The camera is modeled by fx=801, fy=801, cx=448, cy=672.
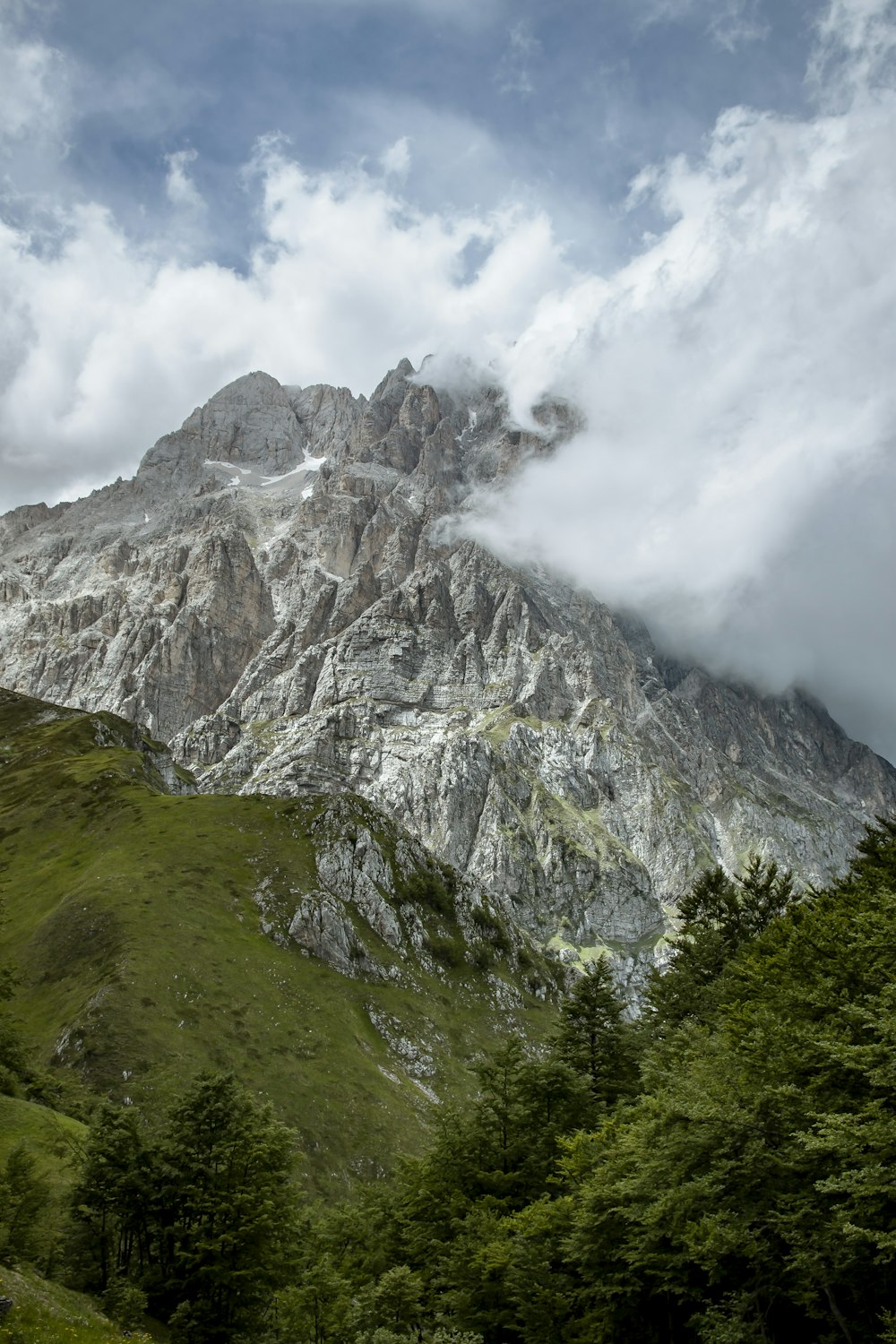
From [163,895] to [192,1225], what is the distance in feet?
287

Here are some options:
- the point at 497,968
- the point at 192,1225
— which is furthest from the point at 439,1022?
the point at 192,1225

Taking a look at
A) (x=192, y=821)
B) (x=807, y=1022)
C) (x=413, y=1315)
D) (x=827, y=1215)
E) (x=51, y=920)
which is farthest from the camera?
(x=192, y=821)

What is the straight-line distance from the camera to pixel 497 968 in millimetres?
156625

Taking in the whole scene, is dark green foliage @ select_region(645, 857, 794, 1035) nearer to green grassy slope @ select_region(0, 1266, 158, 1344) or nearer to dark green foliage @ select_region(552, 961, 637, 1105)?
dark green foliage @ select_region(552, 961, 637, 1105)

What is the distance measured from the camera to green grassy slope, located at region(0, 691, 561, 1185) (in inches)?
3578

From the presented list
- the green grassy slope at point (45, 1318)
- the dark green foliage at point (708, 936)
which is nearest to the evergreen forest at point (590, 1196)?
the green grassy slope at point (45, 1318)

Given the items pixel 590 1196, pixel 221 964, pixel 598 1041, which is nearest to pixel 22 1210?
pixel 590 1196

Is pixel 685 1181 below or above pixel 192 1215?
above

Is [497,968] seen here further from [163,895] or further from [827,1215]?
[827,1215]

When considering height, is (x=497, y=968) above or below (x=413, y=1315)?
above

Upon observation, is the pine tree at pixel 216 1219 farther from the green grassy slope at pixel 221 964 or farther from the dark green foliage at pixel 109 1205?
the green grassy slope at pixel 221 964

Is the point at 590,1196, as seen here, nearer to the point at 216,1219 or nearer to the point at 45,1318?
the point at 45,1318

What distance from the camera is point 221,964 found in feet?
357

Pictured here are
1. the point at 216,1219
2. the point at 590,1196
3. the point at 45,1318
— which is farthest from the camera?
the point at 216,1219
